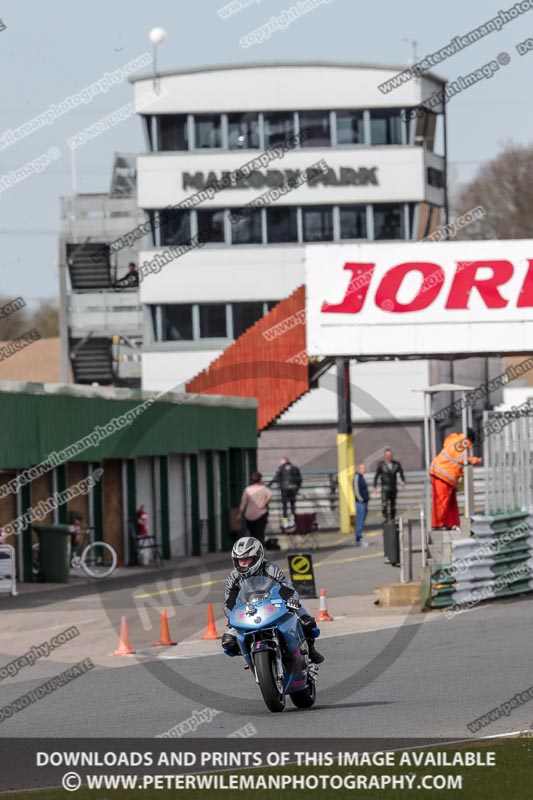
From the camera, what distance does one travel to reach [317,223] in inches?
2442

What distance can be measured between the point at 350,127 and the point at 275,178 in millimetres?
3478

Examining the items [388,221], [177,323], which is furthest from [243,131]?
[177,323]

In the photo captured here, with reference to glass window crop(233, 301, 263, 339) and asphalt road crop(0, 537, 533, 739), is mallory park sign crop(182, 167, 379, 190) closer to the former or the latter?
glass window crop(233, 301, 263, 339)

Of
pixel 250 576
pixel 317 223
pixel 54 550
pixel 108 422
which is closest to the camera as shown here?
pixel 250 576

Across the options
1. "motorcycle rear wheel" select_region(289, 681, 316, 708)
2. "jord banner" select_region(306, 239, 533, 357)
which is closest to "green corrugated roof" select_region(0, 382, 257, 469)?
"jord banner" select_region(306, 239, 533, 357)

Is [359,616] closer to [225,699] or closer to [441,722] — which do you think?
[225,699]

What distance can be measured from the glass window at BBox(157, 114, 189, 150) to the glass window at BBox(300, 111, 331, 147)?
4.55m

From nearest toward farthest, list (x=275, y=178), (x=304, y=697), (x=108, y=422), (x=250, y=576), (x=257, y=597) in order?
(x=257, y=597) < (x=250, y=576) < (x=304, y=697) < (x=108, y=422) < (x=275, y=178)

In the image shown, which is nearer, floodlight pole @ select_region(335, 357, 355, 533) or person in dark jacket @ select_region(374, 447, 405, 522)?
person in dark jacket @ select_region(374, 447, 405, 522)

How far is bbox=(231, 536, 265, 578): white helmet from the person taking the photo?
42.0 feet

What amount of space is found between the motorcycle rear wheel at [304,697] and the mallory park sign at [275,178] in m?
49.5

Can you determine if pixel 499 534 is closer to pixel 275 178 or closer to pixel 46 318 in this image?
pixel 275 178

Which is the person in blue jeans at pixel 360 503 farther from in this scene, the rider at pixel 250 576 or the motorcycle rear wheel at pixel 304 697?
the rider at pixel 250 576

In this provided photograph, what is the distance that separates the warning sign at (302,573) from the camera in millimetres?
23141
